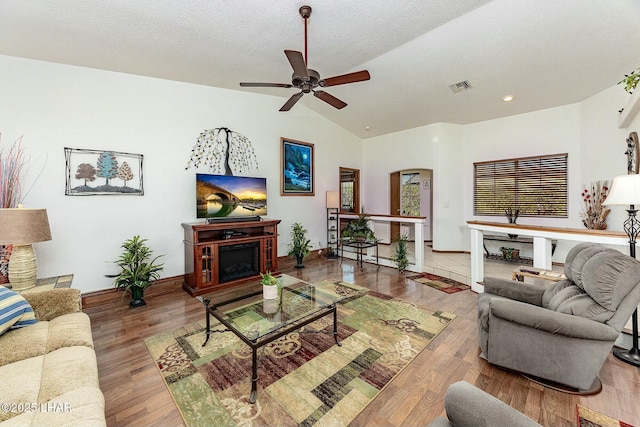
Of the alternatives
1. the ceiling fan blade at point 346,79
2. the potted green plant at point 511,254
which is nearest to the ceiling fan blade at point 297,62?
the ceiling fan blade at point 346,79

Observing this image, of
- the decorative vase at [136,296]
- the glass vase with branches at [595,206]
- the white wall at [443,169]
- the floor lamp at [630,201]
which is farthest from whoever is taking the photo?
the white wall at [443,169]

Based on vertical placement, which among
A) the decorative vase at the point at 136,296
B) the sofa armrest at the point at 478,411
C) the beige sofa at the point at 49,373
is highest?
the sofa armrest at the point at 478,411

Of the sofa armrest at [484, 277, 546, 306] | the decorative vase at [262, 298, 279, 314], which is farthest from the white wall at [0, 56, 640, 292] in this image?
the sofa armrest at [484, 277, 546, 306]

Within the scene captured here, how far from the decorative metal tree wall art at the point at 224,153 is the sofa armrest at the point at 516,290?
13.8ft

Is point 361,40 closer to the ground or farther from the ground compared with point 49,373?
farther from the ground

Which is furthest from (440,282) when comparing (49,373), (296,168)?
(49,373)

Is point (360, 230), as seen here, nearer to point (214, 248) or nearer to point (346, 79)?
point (214, 248)

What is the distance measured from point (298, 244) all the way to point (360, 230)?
4.47ft

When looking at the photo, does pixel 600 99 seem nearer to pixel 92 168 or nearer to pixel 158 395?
pixel 158 395

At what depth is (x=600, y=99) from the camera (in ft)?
13.7

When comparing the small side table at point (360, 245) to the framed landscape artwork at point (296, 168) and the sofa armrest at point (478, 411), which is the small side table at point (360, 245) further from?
the sofa armrest at point (478, 411)

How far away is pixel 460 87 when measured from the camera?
432cm

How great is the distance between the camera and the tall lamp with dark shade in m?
2.20

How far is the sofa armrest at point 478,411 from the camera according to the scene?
86cm
